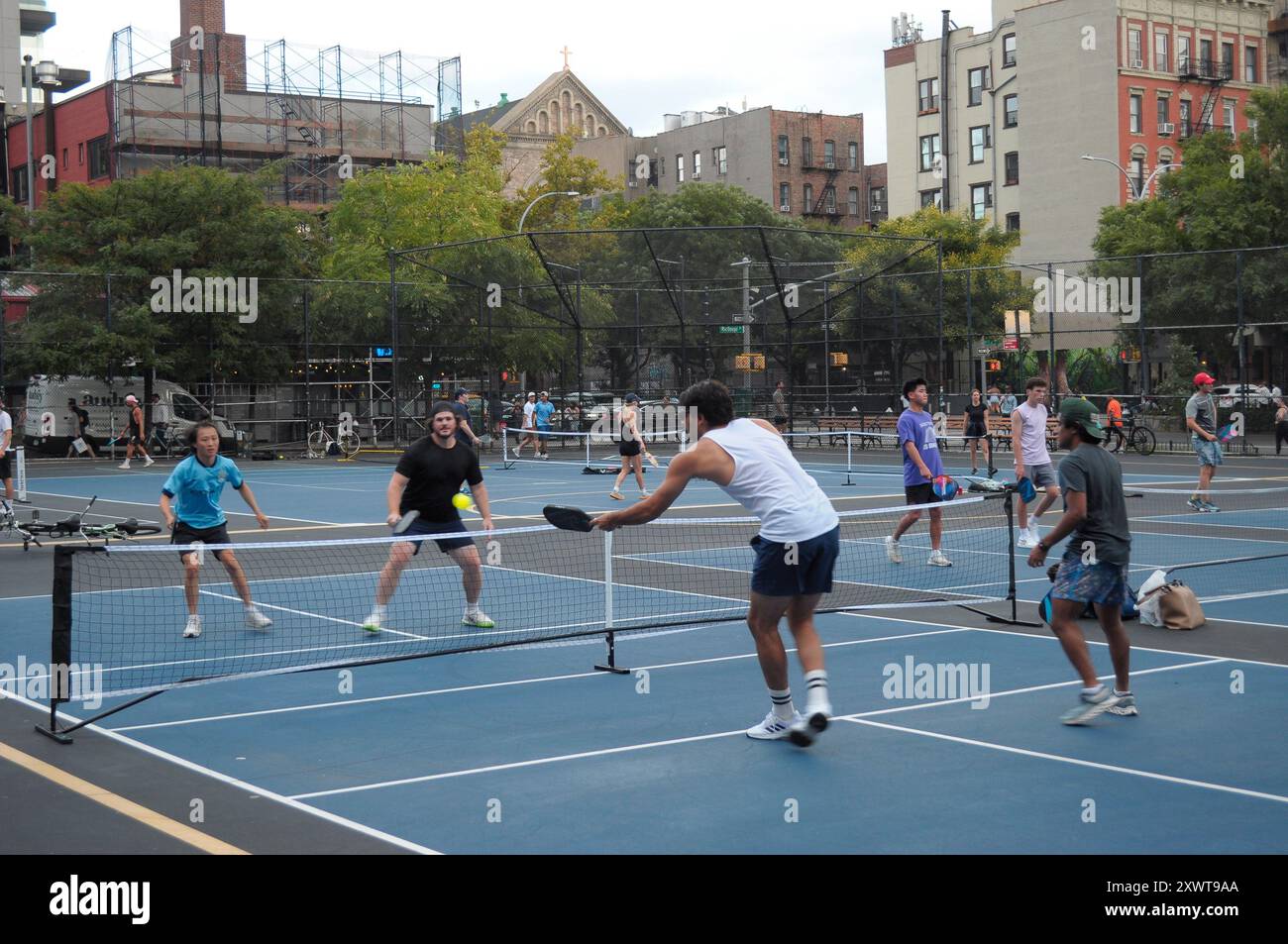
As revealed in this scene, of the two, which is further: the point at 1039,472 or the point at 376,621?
the point at 1039,472

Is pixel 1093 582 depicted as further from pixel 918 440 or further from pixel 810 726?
pixel 918 440

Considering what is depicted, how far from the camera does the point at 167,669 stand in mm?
9969

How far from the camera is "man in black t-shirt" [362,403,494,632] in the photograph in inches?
437

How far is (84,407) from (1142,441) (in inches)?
1164

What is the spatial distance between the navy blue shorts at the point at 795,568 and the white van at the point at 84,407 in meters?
37.3

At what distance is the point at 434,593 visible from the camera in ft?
44.8

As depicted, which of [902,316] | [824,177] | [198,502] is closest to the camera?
[198,502]

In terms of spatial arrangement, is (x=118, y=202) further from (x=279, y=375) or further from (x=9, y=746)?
(x=9, y=746)

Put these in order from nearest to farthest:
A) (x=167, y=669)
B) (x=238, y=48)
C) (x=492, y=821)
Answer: (x=492, y=821), (x=167, y=669), (x=238, y=48)

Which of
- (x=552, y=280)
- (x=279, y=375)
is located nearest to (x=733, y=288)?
(x=552, y=280)

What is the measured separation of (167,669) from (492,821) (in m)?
4.44

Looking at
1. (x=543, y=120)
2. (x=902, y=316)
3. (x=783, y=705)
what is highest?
(x=543, y=120)

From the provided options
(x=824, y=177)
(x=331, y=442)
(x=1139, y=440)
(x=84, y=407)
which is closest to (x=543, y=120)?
(x=824, y=177)
